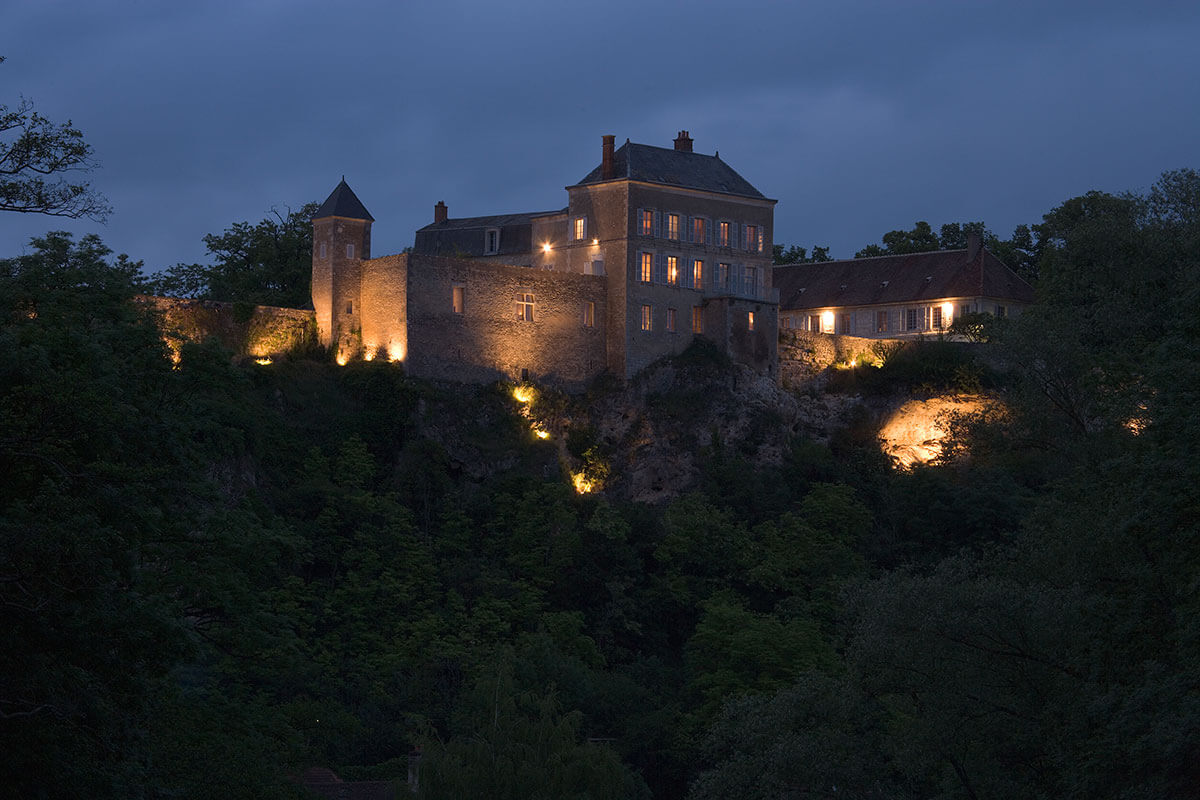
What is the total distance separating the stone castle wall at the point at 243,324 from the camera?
42469 millimetres

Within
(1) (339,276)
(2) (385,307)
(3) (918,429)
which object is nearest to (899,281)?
(3) (918,429)

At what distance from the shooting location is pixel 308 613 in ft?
126

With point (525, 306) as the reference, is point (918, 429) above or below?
below

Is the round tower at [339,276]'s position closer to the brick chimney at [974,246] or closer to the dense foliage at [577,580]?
the dense foliage at [577,580]

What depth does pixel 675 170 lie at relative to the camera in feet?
168

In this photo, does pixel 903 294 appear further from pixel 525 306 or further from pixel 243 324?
pixel 243 324

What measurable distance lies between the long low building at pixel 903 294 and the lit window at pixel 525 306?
16907mm

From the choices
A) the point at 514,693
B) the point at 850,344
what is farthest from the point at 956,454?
the point at 514,693

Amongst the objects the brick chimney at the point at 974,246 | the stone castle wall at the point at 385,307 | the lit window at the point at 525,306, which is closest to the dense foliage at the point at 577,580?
the stone castle wall at the point at 385,307

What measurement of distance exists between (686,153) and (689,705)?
19.7 meters

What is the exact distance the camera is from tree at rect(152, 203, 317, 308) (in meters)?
54.2

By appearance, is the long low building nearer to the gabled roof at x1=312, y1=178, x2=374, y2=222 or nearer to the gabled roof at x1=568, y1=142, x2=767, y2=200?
the gabled roof at x1=568, y1=142, x2=767, y2=200

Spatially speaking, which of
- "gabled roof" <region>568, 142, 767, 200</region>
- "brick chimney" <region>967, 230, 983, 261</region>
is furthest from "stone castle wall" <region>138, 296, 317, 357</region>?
"brick chimney" <region>967, 230, 983, 261</region>

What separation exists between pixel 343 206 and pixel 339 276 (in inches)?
83.1
